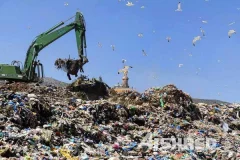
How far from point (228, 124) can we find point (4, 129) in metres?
8.15

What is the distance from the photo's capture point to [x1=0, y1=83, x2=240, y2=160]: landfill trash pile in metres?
7.88

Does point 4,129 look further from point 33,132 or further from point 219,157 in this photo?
point 219,157

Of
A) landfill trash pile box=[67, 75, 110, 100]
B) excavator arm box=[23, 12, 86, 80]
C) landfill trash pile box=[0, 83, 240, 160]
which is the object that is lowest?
landfill trash pile box=[0, 83, 240, 160]

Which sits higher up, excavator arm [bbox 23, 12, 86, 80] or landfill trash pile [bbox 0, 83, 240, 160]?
excavator arm [bbox 23, 12, 86, 80]

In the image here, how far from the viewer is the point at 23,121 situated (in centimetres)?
895

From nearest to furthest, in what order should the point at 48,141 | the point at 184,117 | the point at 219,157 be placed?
the point at 48,141, the point at 219,157, the point at 184,117

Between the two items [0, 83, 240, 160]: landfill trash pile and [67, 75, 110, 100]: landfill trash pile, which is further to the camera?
[67, 75, 110, 100]: landfill trash pile

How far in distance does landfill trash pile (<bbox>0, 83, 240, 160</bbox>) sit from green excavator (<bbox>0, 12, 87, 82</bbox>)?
1007 millimetres

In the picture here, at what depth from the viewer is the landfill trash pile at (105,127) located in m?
7.88

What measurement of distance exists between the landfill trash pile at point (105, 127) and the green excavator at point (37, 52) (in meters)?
1.01

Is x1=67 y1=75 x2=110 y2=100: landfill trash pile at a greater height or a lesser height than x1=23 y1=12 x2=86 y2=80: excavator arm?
lesser

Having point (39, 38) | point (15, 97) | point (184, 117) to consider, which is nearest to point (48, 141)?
point (15, 97)

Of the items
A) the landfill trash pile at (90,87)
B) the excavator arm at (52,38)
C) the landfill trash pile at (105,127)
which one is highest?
the excavator arm at (52,38)

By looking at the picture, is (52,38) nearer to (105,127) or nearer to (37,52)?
(37,52)
